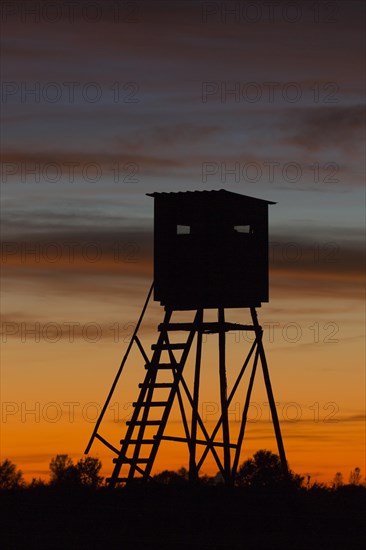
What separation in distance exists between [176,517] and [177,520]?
0.22 metres

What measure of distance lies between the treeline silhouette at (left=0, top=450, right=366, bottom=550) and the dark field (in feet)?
0.08

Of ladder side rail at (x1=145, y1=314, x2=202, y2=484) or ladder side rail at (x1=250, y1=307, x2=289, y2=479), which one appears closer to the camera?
ladder side rail at (x1=145, y1=314, x2=202, y2=484)

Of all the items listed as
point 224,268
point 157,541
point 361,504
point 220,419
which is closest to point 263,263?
point 224,268

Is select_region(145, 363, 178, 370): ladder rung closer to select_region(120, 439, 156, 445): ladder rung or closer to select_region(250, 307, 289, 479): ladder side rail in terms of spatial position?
select_region(120, 439, 156, 445): ladder rung

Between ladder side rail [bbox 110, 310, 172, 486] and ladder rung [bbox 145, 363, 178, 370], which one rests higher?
ladder rung [bbox 145, 363, 178, 370]

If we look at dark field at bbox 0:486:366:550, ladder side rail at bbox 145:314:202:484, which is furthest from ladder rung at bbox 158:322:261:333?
dark field at bbox 0:486:366:550

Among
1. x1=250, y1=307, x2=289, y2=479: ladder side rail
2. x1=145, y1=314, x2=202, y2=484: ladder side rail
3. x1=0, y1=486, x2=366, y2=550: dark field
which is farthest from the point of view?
x1=250, y1=307, x2=289, y2=479: ladder side rail

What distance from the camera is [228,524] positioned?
31.3 meters

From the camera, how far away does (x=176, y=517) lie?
3144 centimetres

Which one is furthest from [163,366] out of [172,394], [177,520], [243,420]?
[177,520]

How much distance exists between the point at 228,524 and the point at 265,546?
206 cm

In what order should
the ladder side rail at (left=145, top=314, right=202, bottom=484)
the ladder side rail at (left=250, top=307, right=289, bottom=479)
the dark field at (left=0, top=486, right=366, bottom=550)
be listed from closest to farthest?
the dark field at (left=0, top=486, right=366, bottom=550) < the ladder side rail at (left=145, top=314, right=202, bottom=484) < the ladder side rail at (left=250, top=307, right=289, bottom=479)

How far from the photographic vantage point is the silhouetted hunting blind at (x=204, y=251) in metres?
34.8

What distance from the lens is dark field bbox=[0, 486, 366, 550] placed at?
96.0 feet
